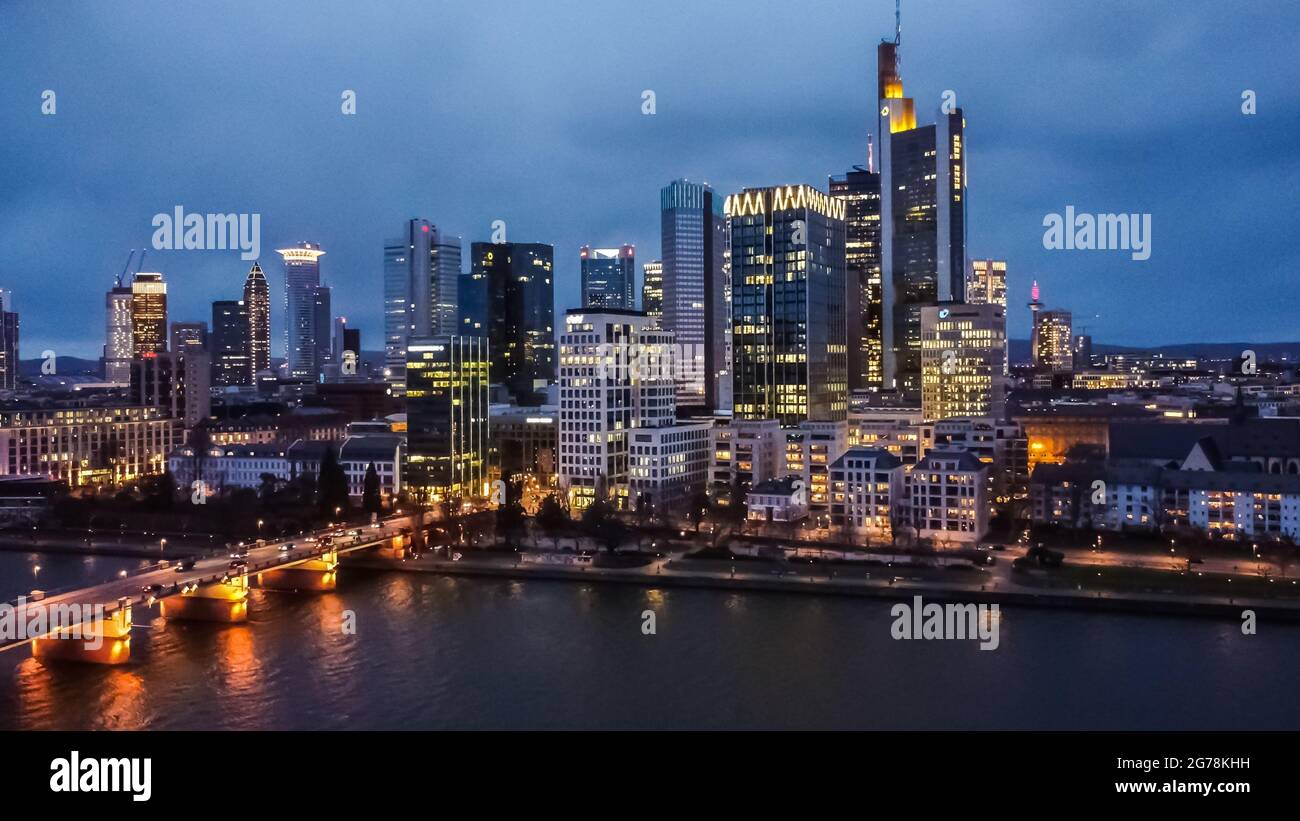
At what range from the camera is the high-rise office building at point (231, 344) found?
2813 inches

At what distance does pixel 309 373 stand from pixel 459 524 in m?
62.1

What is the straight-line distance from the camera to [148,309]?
56188 millimetres

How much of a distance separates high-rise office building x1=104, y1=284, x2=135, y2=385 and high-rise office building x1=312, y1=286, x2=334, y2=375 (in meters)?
18.6

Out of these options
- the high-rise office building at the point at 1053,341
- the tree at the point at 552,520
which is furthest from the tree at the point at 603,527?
the high-rise office building at the point at 1053,341

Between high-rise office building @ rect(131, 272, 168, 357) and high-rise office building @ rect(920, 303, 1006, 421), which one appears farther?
high-rise office building @ rect(131, 272, 168, 357)

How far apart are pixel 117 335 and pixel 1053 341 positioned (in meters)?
63.8

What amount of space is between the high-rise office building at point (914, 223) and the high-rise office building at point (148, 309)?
124ft

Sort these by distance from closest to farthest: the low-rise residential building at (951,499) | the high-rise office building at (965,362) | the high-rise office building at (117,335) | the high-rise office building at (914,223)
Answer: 1. the low-rise residential building at (951,499)
2. the high-rise office building at (965,362)
3. the high-rise office building at (914,223)
4. the high-rise office building at (117,335)

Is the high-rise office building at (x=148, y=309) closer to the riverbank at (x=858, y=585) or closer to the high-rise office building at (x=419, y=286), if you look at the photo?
the high-rise office building at (x=419, y=286)

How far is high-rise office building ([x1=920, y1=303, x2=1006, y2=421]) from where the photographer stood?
3747 centimetres

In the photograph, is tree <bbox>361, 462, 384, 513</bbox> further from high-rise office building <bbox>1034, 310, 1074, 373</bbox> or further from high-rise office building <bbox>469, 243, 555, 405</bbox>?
high-rise office building <bbox>1034, 310, 1074, 373</bbox>

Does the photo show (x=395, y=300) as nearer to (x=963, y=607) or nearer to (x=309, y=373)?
(x=309, y=373)

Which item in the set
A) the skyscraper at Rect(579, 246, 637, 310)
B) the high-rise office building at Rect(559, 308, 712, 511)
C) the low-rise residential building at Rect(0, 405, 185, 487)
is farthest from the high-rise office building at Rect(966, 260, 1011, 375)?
the low-rise residential building at Rect(0, 405, 185, 487)
